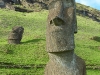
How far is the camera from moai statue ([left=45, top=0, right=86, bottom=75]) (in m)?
5.19

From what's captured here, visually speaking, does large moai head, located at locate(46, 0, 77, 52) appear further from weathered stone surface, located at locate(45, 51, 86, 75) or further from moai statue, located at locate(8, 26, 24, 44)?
moai statue, located at locate(8, 26, 24, 44)

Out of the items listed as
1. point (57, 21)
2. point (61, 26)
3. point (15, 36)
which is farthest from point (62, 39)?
point (15, 36)

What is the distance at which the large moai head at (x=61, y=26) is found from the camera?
5.17 m

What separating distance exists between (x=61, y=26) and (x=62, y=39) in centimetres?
28

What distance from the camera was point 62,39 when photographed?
5172mm

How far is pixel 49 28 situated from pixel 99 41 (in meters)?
31.8

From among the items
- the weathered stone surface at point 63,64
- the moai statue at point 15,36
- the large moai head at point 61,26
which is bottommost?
the moai statue at point 15,36

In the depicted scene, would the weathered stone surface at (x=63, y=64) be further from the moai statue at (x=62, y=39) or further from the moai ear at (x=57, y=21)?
the moai ear at (x=57, y=21)

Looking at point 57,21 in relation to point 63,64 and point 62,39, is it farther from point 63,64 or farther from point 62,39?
point 63,64

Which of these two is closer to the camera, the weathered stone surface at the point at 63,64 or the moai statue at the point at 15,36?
the weathered stone surface at the point at 63,64

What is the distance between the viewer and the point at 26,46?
26516 millimetres

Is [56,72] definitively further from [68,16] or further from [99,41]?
[99,41]

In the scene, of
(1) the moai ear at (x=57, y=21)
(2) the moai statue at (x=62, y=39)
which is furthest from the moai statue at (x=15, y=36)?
(1) the moai ear at (x=57, y=21)

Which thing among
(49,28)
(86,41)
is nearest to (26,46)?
(86,41)
